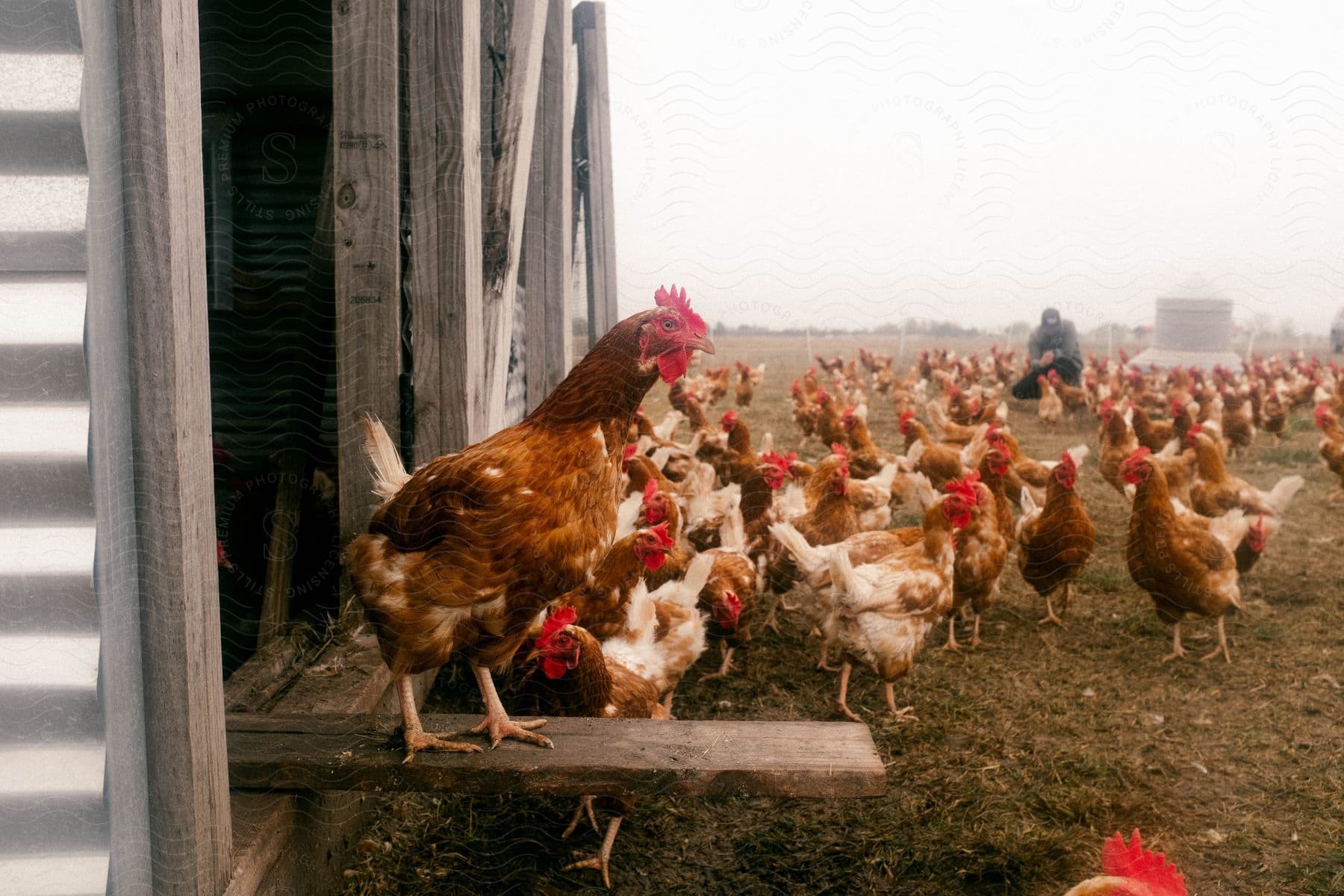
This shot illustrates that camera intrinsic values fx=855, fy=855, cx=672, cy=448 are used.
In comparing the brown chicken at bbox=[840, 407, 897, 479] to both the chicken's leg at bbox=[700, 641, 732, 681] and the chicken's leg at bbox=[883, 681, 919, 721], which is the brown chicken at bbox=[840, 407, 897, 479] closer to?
the chicken's leg at bbox=[700, 641, 732, 681]

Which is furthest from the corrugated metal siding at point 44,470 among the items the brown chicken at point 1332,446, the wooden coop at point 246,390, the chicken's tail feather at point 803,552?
the brown chicken at point 1332,446

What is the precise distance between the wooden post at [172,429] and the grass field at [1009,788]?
923 mm

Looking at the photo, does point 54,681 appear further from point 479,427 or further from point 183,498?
point 479,427

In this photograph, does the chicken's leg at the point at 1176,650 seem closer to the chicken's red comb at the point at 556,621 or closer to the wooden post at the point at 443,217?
the chicken's red comb at the point at 556,621

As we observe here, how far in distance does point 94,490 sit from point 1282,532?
267 inches

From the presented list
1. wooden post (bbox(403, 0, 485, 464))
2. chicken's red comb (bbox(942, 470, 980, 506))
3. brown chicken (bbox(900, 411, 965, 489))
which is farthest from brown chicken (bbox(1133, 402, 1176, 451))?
wooden post (bbox(403, 0, 485, 464))

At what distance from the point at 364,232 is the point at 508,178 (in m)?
0.57

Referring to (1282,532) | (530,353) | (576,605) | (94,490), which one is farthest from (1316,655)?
(94,490)

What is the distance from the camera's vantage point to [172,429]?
1.15 meters

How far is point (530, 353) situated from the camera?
3654mm

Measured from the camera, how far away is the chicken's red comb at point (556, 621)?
88.4 inches

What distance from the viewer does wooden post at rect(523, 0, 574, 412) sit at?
336 cm

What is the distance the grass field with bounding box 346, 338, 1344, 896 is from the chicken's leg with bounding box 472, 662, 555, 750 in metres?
0.47

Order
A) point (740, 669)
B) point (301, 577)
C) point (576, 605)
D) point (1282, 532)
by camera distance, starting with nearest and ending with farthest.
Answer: point (576, 605)
point (301, 577)
point (740, 669)
point (1282, 532)
